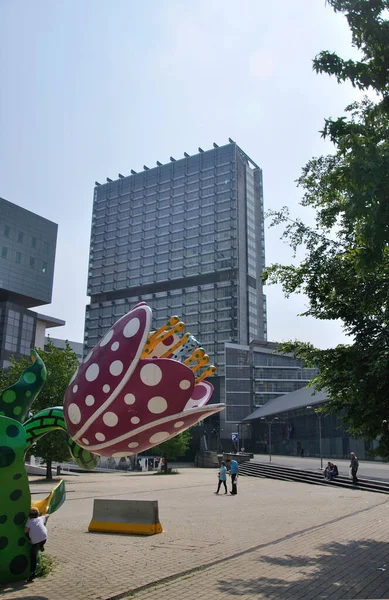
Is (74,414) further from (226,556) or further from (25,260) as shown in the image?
(25,260)

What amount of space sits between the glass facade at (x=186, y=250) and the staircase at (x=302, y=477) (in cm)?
6193

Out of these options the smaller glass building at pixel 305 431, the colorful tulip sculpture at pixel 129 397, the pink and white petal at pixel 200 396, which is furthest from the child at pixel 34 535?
the smaller glass building at pixel 305 431

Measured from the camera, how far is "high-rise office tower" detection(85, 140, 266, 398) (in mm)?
107438

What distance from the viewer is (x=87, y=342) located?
12094cm

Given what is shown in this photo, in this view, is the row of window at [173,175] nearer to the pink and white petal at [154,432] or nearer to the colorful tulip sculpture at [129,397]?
the colorful tulip sculpture at [129,397]

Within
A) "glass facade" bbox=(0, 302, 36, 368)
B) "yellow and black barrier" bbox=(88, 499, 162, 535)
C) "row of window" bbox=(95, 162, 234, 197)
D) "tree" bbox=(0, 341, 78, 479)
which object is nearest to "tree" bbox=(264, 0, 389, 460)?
"yellow and black barrier" bbox=(88, 499, 162, 535)

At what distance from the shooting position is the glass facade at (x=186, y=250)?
4232 inches

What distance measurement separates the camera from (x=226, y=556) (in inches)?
384

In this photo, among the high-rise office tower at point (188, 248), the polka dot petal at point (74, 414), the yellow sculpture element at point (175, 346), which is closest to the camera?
the polka dot petal at point (74, 414)

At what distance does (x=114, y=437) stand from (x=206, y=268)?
104263 mm

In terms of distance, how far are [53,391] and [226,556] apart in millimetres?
22462

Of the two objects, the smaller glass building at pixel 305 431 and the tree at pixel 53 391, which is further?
the smaller glass building at pixel 305 431

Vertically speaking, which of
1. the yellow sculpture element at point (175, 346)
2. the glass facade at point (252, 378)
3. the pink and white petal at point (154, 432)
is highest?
the glass facade at point (252, 378)

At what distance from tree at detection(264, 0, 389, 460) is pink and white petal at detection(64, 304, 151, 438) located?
12.6 feet
